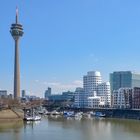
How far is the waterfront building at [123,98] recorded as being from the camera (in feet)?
497

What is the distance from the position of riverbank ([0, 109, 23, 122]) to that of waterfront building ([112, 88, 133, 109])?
5677 cm

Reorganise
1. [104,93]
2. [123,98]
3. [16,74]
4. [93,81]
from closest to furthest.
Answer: [16,74]
[123,98]
[104,93]
[93,81]

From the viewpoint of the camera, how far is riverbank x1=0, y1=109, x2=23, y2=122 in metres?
94.5

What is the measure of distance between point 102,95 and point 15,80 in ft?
163

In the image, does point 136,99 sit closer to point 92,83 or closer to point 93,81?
point 92,83

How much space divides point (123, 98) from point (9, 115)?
69.1 meters

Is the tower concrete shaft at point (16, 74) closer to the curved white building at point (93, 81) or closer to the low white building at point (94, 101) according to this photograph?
the low white building at point (94, 101)

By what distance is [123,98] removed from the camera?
157750mm

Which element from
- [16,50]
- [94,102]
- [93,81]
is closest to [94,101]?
[94,102]

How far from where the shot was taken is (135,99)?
483 ft

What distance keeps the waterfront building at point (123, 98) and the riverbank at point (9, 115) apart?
5677 cm

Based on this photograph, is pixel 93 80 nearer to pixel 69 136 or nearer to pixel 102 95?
pixel 102 95

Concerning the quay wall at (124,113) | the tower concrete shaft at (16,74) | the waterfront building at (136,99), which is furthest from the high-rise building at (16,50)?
the waterfront building at (136,99)

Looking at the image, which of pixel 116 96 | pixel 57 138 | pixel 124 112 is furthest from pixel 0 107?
pixel 116 96
